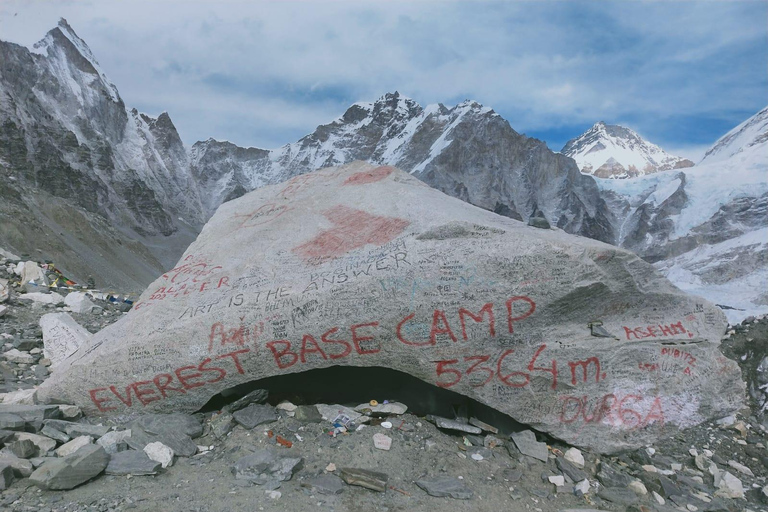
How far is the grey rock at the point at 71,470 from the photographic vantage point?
3.87 metres

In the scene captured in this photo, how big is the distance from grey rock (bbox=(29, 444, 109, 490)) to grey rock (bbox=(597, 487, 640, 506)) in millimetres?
4706

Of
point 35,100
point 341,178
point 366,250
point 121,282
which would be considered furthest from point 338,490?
point 35,100

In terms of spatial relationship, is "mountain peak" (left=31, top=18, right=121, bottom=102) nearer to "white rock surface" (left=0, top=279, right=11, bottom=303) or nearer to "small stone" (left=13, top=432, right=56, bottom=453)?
"white rock surface" (left=0, top=279, right=11, bottom=303)

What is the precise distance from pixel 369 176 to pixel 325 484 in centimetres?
533

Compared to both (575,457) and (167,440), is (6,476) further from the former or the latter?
(575,457)

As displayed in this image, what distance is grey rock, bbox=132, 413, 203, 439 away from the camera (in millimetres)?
5086

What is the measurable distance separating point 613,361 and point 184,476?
15.1 feet

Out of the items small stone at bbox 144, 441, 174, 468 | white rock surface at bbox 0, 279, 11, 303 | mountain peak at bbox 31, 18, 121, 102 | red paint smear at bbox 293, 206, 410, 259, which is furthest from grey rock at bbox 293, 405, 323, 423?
mountain peak at bbox 31, 18, 121, 102

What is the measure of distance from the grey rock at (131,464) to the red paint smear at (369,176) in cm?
515

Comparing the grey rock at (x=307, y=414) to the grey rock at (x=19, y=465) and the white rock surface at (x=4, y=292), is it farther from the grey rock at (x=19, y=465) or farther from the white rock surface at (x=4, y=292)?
the white rock surface at (x=4, y=292)

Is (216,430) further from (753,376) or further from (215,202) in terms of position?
(215,202)

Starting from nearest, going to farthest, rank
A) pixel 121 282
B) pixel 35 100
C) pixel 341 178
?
pixel 341 178
pixel 121 282
pixel 35 100

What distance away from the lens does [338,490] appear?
14.1 ft

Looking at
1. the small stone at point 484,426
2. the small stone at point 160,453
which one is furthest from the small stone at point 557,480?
the small stone at point 160,453
